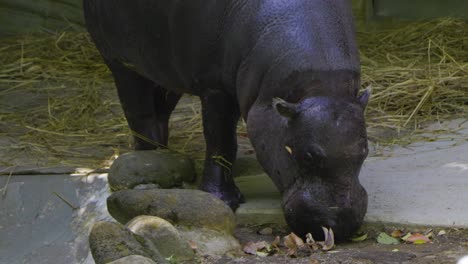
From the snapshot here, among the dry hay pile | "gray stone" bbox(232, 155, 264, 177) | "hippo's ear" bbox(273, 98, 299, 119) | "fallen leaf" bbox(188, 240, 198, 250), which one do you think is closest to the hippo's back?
"hippo's ear" bbox(273, 98, 299, 119)

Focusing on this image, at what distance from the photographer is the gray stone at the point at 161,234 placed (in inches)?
157

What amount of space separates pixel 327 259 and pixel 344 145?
1.59 feet

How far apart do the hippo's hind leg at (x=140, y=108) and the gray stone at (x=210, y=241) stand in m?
1.77

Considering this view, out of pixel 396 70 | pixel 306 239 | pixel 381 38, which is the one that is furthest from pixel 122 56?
pixel 381 38

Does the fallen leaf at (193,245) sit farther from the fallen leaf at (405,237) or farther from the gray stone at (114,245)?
the fallen leaf at (405,237)

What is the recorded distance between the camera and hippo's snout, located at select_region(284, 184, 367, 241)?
4.12 meters

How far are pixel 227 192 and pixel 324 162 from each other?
0.91 m

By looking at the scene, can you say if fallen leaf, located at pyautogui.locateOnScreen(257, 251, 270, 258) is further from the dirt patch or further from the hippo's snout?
the hippo's snout

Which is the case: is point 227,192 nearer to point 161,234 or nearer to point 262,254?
point 262,254

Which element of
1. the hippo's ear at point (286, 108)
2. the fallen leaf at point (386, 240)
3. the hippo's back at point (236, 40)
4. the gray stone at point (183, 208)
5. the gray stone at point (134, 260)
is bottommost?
the fallen leaf at point (386, 240)

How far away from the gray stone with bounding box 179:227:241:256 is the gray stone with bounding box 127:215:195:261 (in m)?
0.17

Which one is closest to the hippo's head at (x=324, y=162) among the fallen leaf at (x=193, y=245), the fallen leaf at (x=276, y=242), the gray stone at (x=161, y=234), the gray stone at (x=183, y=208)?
the fallen leaf at (x=276, y=242)

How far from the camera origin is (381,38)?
8609 millimetres

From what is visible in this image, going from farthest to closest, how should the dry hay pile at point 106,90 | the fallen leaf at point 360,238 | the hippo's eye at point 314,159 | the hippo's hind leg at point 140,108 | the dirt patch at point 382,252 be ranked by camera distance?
the dry hay pile at point 106,90
the hippo's hind leg at point 140,108
the fallen leaf at point 360,238
the hippo's eye at point 314,159
the dirt patch at point 382,252
